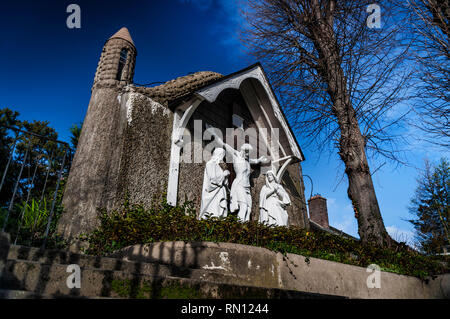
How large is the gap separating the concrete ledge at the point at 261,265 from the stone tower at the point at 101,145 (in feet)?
4.14

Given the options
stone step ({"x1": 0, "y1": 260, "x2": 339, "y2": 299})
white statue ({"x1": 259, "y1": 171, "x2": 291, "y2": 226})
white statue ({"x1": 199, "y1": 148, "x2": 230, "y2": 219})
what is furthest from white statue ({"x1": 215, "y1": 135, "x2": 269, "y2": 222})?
stone step ({"x1": 0, "y1": 260, "x2": 339, "y2": 299})

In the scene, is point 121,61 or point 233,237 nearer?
point 233,237

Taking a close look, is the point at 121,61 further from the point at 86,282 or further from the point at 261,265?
the point at 86,282

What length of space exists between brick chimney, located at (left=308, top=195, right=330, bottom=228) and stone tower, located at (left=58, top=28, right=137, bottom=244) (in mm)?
15092

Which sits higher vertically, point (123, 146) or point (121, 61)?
point (121, 61)

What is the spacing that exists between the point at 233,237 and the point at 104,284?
2.35 meters

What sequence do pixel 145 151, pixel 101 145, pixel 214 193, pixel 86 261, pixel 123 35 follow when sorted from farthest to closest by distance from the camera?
pixel 123 35 < pixel 214 193 < pixel 145 151 < pixel 101 145 < pixel 86 261

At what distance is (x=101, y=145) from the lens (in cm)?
639

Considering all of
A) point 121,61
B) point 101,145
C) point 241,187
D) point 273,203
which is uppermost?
point 121,61

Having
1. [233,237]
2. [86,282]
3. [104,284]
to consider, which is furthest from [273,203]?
[86,282]

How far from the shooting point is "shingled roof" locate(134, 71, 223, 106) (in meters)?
7.14

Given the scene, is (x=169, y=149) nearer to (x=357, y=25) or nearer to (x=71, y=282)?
(x=71, y=282)

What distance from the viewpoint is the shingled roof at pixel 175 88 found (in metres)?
7.14

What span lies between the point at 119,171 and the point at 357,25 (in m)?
7.18
